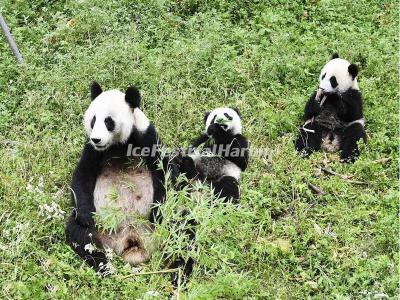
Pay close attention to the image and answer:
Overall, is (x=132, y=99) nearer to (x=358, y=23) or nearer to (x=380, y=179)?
(x=380, y=179)

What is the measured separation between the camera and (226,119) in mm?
7031

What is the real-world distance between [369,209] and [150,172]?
7.86ft

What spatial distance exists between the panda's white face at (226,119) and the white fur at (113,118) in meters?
1.29

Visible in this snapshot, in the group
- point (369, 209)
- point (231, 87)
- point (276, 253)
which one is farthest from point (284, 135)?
point (276, 253)

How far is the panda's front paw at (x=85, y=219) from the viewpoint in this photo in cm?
562

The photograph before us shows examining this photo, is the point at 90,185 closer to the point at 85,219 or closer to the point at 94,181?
the point at 94,181

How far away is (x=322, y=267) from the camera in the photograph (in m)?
5.61

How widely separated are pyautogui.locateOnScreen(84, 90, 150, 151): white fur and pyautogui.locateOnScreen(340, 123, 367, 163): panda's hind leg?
8.99 ft

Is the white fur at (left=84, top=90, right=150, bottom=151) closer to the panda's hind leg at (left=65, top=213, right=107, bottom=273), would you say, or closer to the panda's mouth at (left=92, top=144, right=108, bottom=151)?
the panda's mouth at (left=92, top=144, right=108, bottom=151)

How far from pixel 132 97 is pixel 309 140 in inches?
110

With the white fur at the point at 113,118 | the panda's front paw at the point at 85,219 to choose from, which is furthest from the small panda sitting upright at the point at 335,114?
the panda's front paw at the point at 85,219

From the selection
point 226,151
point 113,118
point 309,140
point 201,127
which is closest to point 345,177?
point 309,140

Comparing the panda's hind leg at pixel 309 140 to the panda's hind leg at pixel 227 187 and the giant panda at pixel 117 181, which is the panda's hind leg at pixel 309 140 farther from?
the giant panda at pixel 117 181

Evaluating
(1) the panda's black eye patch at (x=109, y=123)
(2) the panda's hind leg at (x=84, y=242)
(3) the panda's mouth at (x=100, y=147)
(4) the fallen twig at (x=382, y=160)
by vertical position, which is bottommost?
(2) the panda's hind leg at (x=84, y=242)
